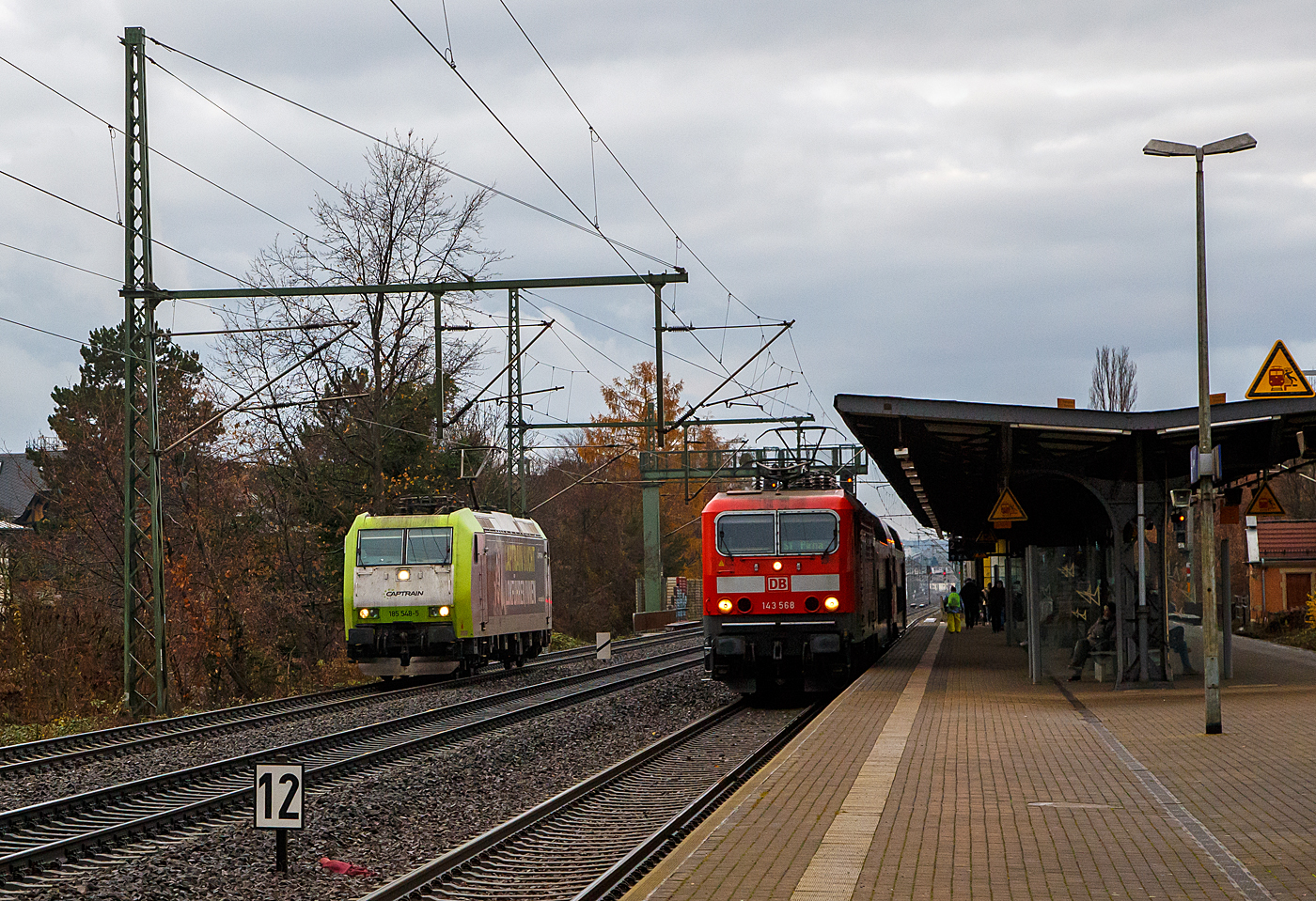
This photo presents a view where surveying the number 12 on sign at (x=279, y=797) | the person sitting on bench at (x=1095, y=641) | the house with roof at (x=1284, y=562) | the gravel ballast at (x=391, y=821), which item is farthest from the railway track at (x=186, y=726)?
the house with roof at (x=1284, y=562)

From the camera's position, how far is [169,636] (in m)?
29.7

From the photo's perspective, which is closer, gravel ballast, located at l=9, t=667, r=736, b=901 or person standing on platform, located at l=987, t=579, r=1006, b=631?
gravel ballast, located at l=9, t=667, r=736, b=901

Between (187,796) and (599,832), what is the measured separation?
430 centimetres

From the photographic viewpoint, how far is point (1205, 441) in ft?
46.6

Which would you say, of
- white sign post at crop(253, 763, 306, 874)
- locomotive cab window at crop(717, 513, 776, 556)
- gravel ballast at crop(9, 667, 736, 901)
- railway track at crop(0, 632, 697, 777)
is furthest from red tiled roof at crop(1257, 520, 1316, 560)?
white sign post at crop(253, 763, 306, 874)

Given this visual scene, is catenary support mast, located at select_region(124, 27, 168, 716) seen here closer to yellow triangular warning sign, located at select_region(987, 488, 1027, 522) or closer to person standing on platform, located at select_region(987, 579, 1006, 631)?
yellow triangular warning sign, located at select_region(987, 488, 1027, 522)

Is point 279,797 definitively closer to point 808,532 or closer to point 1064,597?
point 808,532

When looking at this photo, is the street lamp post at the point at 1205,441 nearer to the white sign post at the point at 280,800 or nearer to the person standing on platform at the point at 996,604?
the white sign post at the point at 280,800

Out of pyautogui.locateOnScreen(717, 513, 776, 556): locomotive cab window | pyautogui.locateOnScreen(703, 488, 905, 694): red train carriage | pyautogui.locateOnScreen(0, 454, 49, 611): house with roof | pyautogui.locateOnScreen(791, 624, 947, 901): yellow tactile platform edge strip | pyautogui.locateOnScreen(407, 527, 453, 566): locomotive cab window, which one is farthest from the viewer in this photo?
pyautogui.locateOnScreen(0, 454, 49, 611): house with roof

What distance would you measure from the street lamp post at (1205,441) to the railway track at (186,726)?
11760 mm

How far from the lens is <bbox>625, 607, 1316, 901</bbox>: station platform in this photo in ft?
24.0

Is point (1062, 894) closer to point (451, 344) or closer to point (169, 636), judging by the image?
point (169, 636)

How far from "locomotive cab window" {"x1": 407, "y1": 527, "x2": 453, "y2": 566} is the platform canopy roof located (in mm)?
7592

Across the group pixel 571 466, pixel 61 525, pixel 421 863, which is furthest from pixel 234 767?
pixel 571 466
